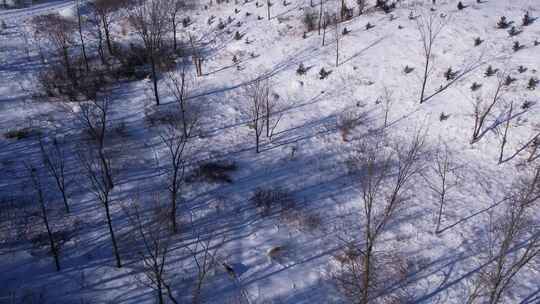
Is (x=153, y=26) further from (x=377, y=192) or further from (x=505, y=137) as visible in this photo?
(x=505, y=137)

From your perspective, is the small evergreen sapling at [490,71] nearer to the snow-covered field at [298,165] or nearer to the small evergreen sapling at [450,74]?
the snow-covered field at [298,165]

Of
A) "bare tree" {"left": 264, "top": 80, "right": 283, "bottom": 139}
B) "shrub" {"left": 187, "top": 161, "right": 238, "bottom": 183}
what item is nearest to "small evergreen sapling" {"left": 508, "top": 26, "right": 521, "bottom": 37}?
"bare tree" {"left": 264, "top": 80, "right": 283, "bottom": 139}

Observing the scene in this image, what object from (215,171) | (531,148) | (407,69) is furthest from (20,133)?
(531,148)

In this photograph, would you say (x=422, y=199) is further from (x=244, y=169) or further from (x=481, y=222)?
(x=244, y=169)

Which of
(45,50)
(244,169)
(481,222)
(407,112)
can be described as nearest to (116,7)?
(45,50)

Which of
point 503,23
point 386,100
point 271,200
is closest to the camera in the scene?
point 271,200

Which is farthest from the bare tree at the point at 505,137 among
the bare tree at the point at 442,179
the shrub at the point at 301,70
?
the shrub at the point at 301,70
